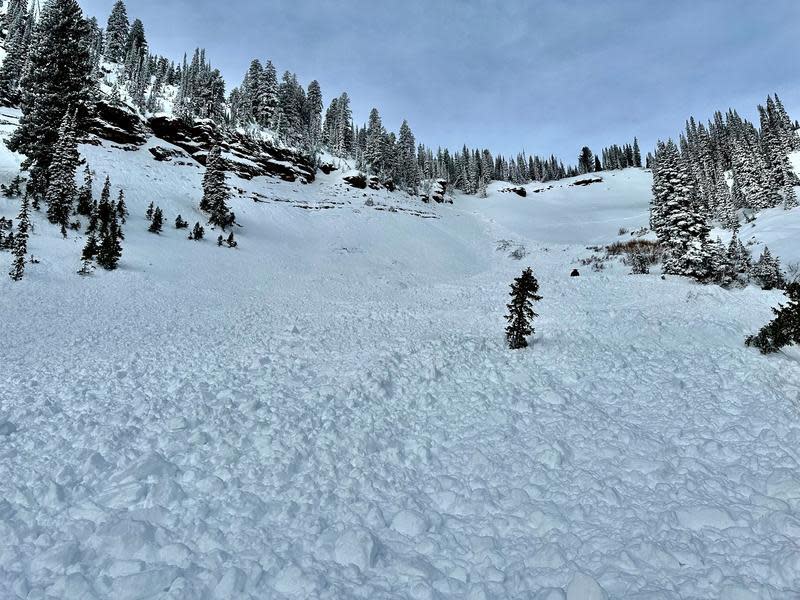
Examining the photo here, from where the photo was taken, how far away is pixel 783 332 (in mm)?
10219

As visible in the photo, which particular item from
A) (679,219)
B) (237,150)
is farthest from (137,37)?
Result: (679,219)

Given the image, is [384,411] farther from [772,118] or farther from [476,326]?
[772,118]

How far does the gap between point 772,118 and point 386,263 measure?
10490 cm

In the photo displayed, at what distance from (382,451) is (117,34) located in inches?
4048

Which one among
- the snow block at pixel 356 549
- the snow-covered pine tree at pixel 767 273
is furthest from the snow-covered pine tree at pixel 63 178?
the snow-covered pine tree at pixel 767 273

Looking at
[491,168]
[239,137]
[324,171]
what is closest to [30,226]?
[239,137]

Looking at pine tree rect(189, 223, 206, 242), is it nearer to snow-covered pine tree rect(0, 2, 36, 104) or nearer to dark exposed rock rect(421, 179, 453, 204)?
snow-covered pine tree rect(0, 2, 36, 104)

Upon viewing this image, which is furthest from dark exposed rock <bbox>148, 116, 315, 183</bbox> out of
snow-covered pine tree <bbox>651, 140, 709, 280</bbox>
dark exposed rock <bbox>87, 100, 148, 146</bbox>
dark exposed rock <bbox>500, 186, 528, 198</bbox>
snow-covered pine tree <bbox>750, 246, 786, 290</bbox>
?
dark exposed rock <bbox>500, 186, 528, 198</bbox>

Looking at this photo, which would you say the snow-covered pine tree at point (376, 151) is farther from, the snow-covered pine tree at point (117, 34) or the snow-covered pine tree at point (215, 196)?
the snow-covered pine tree at point (117, 34)

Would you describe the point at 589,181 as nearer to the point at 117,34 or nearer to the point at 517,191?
the point at 517,191

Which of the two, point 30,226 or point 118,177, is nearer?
point 30,226

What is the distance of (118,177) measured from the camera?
3231 cm

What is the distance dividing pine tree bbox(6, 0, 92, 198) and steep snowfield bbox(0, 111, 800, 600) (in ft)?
47.9

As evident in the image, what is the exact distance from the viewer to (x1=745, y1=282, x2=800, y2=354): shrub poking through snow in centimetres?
1005
